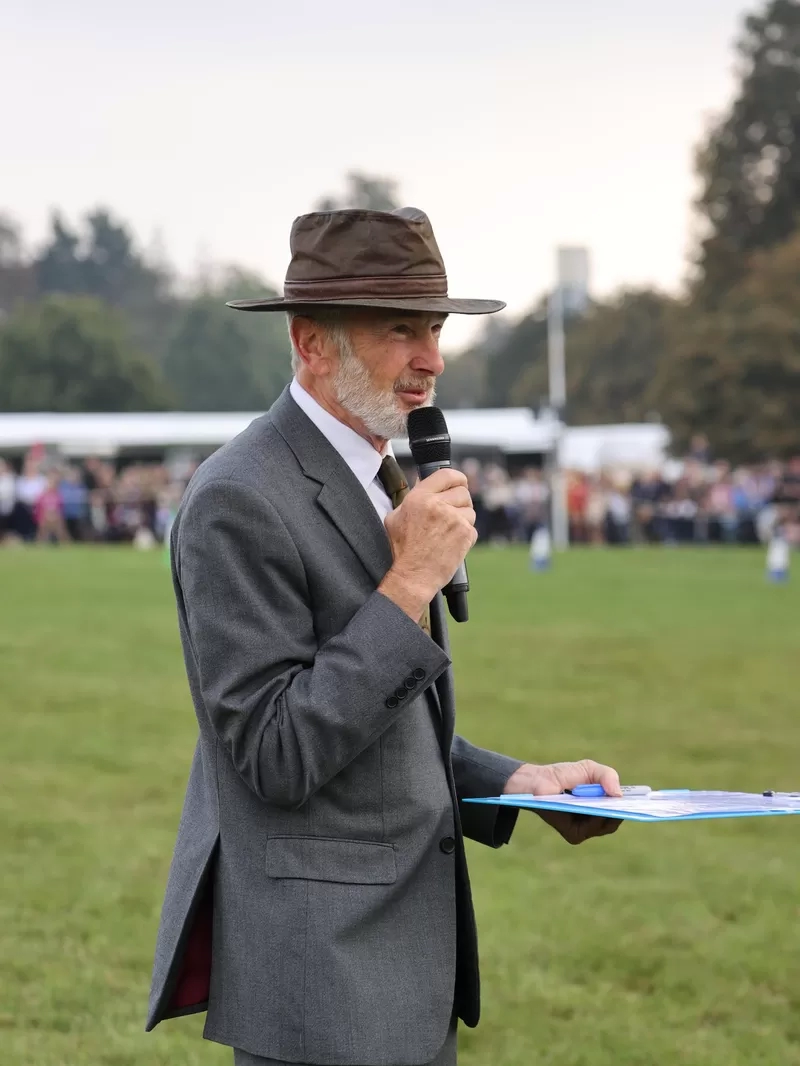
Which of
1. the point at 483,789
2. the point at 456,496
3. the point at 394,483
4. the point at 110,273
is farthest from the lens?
the point at 110,273

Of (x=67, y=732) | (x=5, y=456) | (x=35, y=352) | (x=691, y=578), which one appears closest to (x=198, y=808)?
(x=67, y=732)

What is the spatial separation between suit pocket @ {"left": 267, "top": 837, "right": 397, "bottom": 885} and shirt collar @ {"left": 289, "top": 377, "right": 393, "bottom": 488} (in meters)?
0.68

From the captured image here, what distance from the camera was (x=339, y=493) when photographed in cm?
307

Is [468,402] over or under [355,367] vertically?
under

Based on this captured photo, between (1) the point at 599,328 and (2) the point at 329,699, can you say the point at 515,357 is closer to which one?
(1) the point at 599,328

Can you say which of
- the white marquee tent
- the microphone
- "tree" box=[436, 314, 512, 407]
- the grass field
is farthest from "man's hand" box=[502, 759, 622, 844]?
"tree" box=[436, 314, 512, 407]

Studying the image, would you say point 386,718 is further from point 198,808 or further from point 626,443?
point 626,443

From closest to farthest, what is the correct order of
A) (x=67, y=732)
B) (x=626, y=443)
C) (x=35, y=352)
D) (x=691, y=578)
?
(x=67, y=732)
(x=691, y=578)
(x=626, y=443)
(x=35, y=352)

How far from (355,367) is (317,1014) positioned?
46.6 inches

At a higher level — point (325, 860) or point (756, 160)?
point (325, 860)

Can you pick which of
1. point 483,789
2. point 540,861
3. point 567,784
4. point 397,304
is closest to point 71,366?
point 540,861

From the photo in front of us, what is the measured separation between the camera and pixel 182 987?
3117 mm

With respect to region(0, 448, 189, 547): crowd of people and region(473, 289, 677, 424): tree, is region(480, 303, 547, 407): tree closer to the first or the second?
region(473, 289, 677, 424): tree

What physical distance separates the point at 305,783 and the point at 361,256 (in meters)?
0.97
